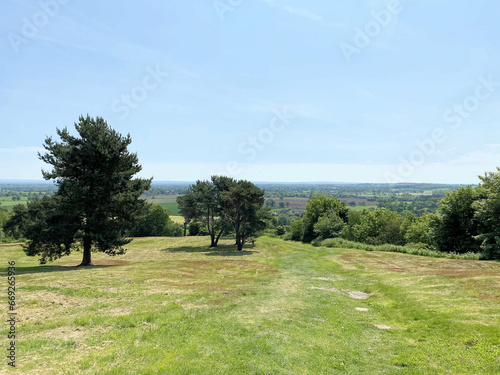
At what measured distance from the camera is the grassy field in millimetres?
10695

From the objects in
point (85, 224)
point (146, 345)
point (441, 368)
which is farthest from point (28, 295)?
point (441, 368)

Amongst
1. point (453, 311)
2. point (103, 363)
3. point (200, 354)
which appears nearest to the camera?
point (103, 363)

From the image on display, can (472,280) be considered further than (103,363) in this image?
Yes

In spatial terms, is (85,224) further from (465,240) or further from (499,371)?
(465,240)

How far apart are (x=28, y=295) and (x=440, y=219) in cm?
6147

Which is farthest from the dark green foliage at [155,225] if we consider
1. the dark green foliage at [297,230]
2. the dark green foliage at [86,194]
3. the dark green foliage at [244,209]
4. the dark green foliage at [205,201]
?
the dark green foliage at [86,194]

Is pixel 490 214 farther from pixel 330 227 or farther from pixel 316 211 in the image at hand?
pixel 316 211

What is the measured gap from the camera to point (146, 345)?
11.8 meters

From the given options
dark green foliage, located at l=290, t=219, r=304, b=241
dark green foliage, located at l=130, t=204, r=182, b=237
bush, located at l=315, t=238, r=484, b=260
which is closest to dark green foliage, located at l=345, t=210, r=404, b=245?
dark green foliage, located at l=290, t=219, r=304, b=241

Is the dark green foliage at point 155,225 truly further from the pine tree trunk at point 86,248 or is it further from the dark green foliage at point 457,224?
the dark green foliage at point 457,224

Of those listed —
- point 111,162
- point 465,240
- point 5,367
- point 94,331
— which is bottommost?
point 465,240

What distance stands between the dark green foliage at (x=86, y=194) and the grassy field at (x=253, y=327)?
10.2 metres

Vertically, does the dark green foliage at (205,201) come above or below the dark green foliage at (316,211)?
above

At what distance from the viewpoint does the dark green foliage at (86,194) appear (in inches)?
1232
